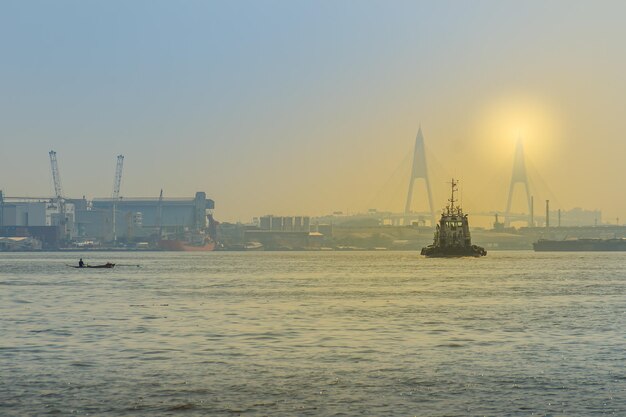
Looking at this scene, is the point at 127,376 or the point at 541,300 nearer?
the point at 127,376

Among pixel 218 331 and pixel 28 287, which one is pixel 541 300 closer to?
pixel 218 331

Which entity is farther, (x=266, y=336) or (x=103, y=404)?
(x=266, y=336)

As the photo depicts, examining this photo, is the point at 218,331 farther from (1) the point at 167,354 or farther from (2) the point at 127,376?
(2) the point at 127,376

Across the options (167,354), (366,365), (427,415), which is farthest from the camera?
(167,354)

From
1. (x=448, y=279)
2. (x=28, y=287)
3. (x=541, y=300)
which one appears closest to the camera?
(x=541, y=300)

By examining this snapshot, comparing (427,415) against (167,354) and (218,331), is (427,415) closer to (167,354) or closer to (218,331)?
(167,354)

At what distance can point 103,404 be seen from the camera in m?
31.3

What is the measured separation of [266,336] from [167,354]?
27.7 feet

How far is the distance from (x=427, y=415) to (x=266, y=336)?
70.1ft

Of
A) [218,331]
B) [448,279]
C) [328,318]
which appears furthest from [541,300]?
[448,279]

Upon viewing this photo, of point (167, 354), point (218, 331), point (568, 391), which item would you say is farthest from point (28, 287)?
point (568, 391)

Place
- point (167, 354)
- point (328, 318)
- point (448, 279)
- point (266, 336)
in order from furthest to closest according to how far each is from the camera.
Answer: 1. point (448, 279)
2. point (328, 318)
3. point (266, 336)
4. point (167, 354)

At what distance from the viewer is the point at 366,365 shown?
3928 centimetres

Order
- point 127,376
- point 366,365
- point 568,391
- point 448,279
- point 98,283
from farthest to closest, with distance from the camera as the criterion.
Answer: point 448,279, point 98,283, point 366,365, point 127,376, point 568,391
